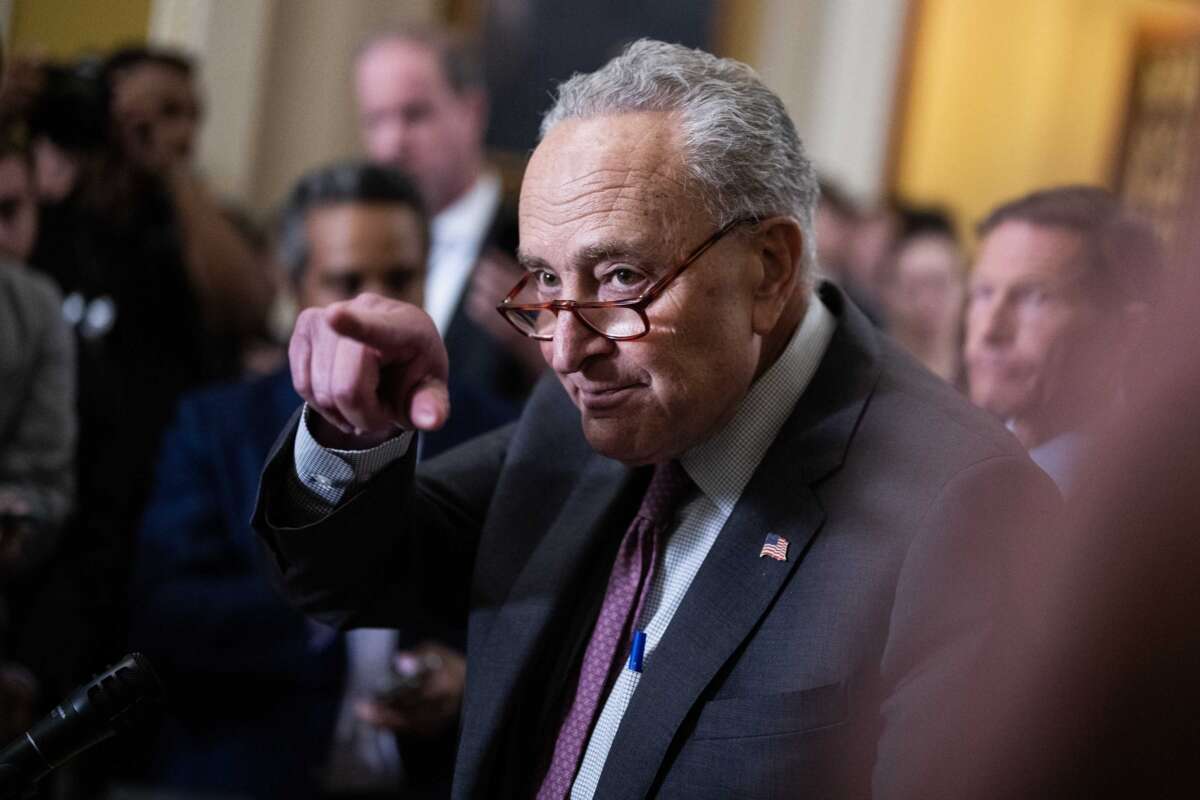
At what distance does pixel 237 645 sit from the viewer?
2.63 metres

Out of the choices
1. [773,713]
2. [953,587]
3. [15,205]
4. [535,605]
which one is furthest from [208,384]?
[953,587]

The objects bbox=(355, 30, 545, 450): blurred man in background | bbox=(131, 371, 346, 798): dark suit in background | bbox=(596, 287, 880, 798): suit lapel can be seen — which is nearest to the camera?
bbox=(596, 287, 880, 798): suit lapel

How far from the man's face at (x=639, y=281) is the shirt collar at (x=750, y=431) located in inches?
2.1

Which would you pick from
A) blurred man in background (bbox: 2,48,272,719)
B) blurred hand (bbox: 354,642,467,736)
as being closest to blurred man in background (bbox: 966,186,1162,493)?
blurred hand (bbox: 354,642,467,736)

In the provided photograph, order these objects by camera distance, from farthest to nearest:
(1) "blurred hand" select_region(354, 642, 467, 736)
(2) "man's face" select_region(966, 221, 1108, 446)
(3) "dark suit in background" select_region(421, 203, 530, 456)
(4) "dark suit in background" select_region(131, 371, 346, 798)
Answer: (3) "dark suit in background" select_region(421, 203, 530, 456) < (4) "dark suit in background" select_region(131, 371, 346, 798) < (1) "blurred hand" select_region(354, 642, 467, 736) < (2) "man's face" select_region(966, 221, 1108, 446)

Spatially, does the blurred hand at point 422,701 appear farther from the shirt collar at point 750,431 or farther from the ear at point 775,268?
the ear at point 775,268

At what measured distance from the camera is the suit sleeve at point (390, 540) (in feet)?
5.42

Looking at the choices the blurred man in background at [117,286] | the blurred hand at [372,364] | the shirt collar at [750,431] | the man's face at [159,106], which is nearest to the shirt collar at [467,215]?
the blurred man in background at [117,286]

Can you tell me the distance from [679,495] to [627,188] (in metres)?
0.39

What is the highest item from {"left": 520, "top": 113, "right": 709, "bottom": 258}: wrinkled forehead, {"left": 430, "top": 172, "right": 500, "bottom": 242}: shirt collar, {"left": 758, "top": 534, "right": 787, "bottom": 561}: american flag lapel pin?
{"left": 520, "top": 113, "right": 709, "bottom": 258}: wrinkled forehead

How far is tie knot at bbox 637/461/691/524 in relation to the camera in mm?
1671

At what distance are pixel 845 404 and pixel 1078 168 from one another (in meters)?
7.02

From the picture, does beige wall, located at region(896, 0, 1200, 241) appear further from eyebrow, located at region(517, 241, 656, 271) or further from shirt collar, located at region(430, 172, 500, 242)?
eyebrow, located at region(517, 241, 656, 271)

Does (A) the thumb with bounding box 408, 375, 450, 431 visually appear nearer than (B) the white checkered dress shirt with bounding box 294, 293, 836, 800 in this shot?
Yes
